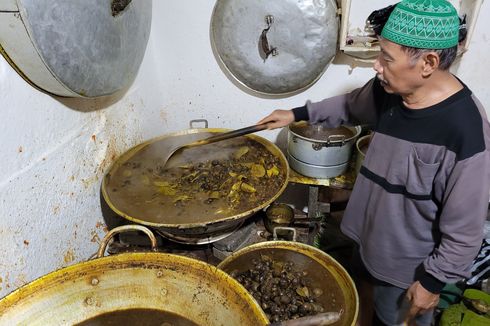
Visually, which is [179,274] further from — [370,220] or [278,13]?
[278,13]

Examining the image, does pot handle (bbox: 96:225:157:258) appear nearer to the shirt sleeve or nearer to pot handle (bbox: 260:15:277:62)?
the shirt sleeve

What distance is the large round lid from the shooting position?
262 centimetres

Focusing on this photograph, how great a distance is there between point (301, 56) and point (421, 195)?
1.44 metres

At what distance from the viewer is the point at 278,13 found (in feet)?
8.63

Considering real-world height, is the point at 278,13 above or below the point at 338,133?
above

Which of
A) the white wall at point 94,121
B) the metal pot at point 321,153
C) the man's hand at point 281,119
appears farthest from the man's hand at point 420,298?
the white wall at point 94,121

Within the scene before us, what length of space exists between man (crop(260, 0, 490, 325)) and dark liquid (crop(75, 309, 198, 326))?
1094 mm

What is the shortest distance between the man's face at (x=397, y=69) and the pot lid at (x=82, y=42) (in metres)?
1.43

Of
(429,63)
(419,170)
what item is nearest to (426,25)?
(429,63)

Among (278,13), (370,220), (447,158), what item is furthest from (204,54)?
(447,158)

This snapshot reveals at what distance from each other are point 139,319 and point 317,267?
1.05 m

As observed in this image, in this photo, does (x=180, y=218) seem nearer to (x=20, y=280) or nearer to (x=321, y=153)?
(x=20, y=280)

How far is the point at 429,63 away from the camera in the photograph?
1.51m

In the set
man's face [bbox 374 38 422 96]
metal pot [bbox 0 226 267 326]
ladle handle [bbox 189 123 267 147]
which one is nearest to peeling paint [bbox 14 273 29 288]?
metal pot [bbox 0 226 267 326]
